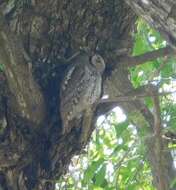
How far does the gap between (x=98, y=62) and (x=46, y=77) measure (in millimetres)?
423

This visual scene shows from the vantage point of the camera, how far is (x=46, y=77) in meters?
3.65

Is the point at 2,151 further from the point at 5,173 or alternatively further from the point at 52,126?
the point at 52,126

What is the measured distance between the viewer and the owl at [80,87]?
12.2 feet

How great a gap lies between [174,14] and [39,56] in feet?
4.93

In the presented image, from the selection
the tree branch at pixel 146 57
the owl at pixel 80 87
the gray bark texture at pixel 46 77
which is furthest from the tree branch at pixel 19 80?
the tree branch at pixel 146 57

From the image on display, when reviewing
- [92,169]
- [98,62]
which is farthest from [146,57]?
[92,169]

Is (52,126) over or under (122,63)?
under

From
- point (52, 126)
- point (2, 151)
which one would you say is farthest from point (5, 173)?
point (52, 126)

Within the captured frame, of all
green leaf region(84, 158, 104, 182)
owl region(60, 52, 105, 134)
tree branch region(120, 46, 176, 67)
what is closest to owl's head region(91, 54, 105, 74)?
owl region(60, 52, 105, 134)

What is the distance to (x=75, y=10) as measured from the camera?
3596 millimetres

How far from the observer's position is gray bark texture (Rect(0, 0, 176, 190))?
338 cm

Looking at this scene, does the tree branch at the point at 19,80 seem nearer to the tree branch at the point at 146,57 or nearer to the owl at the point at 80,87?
the owl at the point at 80,87

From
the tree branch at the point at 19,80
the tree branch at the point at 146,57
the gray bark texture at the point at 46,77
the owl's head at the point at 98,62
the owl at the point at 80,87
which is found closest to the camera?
the tree branch at the point at 19,80

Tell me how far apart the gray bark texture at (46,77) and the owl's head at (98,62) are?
0.05m
